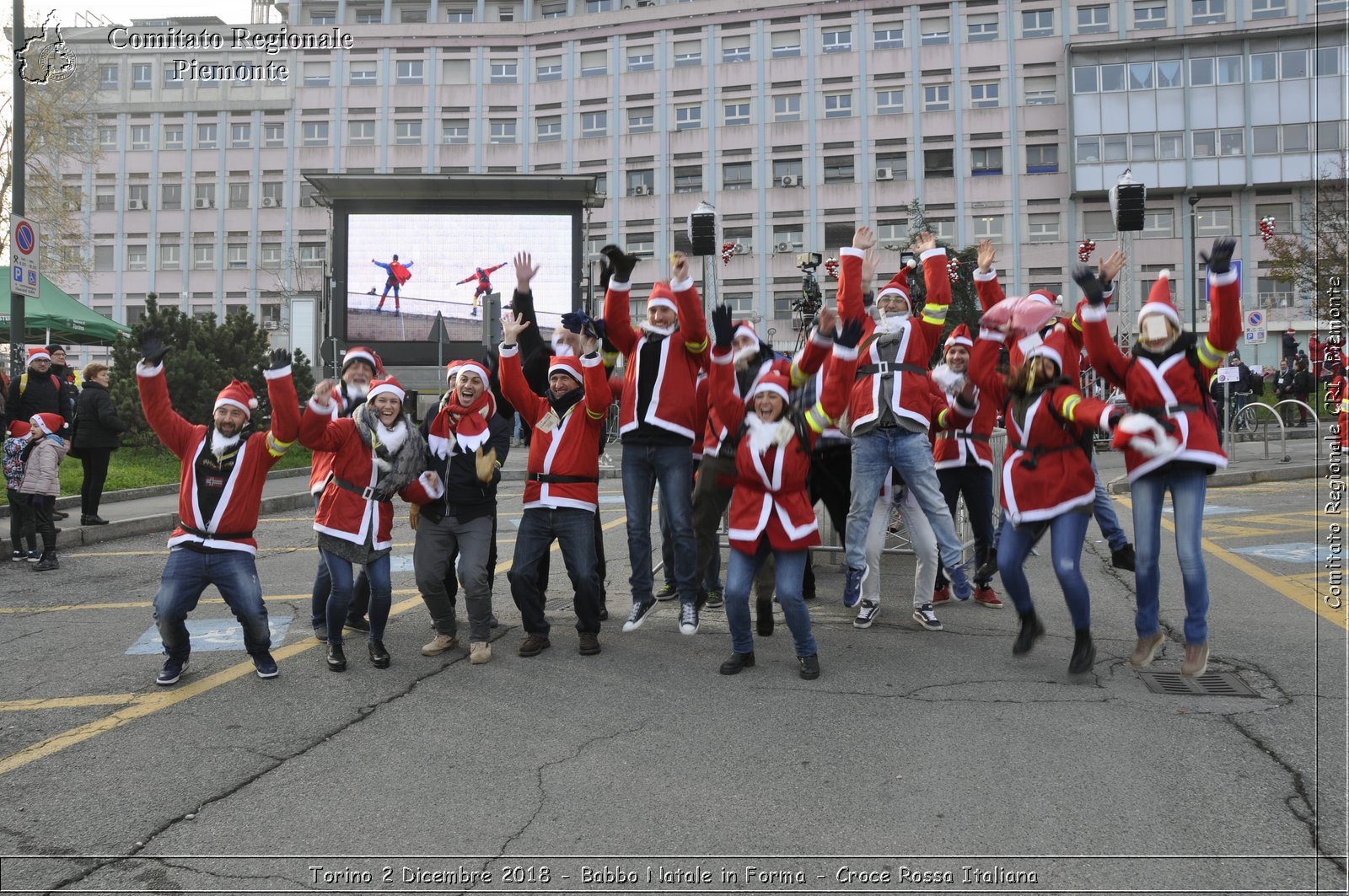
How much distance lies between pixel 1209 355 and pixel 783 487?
2.18m

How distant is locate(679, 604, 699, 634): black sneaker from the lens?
6.37 metres

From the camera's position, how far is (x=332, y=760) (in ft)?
13.9

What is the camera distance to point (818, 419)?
223 inches

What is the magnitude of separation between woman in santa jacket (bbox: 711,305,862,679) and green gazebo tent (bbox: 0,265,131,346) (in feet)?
60.7

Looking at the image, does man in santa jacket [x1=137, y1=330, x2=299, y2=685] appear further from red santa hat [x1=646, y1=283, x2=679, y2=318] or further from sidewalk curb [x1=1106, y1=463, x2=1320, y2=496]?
sidewalk curb [x1=1106, y1=463, x2=1320, y2=496]

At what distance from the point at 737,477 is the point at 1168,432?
7.06 feet

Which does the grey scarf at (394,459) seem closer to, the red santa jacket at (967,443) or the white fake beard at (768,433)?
the white fake beard at (768,433)

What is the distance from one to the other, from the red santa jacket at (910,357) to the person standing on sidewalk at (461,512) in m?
2.31

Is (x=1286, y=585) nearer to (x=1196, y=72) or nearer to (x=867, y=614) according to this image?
(x=867, y=614)

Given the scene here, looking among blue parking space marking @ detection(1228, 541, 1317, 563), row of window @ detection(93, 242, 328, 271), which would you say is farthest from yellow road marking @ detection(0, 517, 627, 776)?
row of window @ detection(93, 242, 328, 271)

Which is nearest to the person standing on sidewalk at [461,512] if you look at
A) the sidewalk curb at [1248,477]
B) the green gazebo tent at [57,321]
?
the sidewalk curb at [1248,477]

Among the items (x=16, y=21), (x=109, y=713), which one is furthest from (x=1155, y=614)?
(x=16, y=21)

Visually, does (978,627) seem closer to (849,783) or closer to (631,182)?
(849,783)

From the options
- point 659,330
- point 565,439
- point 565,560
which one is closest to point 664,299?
point 659,330
